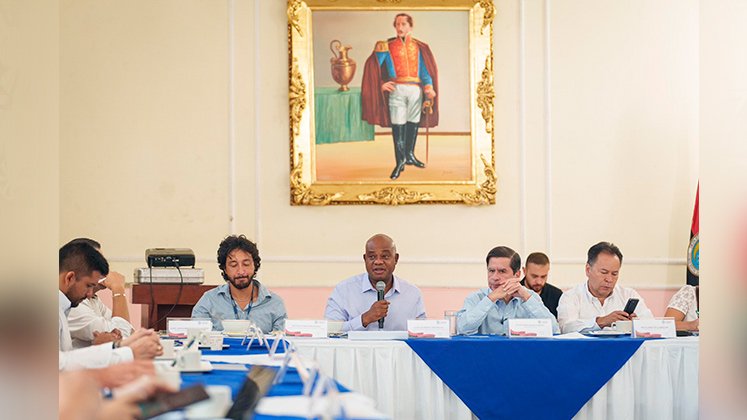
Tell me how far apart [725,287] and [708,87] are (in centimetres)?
18

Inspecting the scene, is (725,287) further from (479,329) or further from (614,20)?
(614,20)

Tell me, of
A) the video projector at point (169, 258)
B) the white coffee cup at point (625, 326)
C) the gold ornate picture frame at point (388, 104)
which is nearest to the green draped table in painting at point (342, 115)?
the gold ornate picture frame at point (388, 104)

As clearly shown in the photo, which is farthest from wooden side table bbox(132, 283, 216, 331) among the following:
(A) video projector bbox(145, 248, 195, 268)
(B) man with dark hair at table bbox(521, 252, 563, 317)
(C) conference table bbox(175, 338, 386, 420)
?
(B) man with dark hair at table bbox(521, 252, 563, 317)

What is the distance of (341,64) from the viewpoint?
22.7 ft

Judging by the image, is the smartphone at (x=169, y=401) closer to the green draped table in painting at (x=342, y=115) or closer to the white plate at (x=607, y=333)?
the white plate at (x=607, y=333)

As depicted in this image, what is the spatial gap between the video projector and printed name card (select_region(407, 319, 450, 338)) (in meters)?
2.00

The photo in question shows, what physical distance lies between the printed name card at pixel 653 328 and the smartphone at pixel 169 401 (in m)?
3.10

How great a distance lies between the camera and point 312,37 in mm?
6930

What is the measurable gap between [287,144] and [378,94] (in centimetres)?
75

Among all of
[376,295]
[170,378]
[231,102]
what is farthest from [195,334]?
[231,102]

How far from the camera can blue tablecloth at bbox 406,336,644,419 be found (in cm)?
420

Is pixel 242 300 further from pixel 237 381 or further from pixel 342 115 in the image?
pixel 237 381

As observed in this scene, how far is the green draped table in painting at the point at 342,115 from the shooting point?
22.7 feet

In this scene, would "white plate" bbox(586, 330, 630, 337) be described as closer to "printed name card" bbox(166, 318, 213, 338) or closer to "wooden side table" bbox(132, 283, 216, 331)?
"printed name card" bbox(166, 318, 213, 338)
